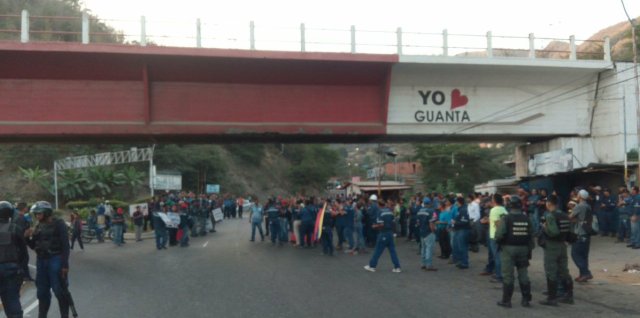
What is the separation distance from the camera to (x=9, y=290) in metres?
7.73

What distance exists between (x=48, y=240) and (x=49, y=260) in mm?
289

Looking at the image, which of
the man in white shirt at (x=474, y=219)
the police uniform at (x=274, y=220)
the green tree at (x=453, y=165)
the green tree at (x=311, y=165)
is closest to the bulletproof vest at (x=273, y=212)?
the police uniform at (x=274, y=220)

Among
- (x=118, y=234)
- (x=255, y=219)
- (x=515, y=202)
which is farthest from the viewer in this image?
(x=118, y=234)

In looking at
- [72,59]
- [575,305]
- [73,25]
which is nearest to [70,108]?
[72,59]

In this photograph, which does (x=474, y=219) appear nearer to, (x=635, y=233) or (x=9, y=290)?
(x=635, y=233)

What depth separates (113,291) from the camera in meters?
11.3

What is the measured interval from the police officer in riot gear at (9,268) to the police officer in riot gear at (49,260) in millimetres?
531

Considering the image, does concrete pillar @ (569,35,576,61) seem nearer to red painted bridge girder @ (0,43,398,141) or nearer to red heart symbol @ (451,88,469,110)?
red heart symbol @ (451,88,469,110)

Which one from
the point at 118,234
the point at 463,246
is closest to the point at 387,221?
the point at 463,246

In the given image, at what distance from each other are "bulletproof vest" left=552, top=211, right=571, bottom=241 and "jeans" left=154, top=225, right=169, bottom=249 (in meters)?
14.1

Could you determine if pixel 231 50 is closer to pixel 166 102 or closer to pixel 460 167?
pixel 166 102

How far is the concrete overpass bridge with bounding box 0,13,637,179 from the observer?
1833 centimetres

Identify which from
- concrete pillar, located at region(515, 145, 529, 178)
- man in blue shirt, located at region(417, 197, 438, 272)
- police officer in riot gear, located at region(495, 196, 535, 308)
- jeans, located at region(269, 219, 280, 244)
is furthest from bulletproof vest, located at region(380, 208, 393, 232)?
concrete pillar, located at region(515, 145, 529, 178)

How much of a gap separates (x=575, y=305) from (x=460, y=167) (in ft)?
159
